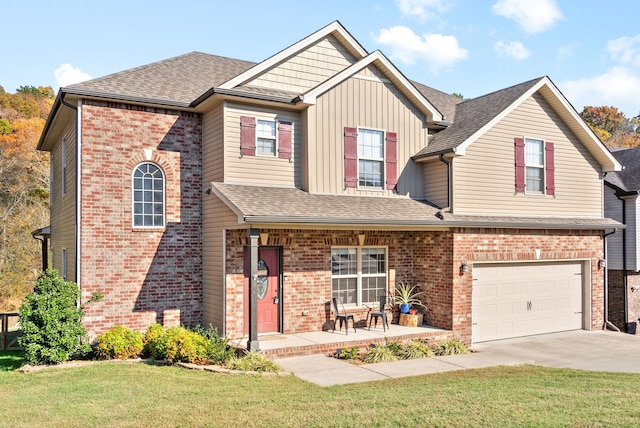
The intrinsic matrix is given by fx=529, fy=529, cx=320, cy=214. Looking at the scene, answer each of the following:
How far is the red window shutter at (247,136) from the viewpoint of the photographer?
13016 millimetres

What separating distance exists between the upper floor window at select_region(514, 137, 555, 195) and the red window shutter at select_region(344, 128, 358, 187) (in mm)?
5295

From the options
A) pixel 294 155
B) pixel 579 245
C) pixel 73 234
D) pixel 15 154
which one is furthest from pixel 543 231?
pixel 15 154

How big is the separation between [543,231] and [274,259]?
823 cm

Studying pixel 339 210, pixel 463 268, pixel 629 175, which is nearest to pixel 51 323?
pixel 339 210

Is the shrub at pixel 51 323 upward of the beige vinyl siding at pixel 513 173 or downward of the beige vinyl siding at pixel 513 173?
downward

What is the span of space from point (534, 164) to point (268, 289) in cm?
899

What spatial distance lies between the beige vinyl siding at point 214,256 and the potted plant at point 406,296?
505cm

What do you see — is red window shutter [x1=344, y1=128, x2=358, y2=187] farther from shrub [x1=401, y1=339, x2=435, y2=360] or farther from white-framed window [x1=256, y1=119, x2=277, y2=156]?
shrub [x1=401, y1=339, x2=435, y2=360]

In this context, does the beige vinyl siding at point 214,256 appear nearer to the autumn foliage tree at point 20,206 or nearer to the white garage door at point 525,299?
the white garage door at point 525,299

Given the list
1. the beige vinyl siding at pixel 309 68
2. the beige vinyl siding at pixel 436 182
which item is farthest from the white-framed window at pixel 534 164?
the beige vinyl siding at pixel 309 68

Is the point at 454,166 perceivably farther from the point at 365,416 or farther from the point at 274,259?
the point at 365,416

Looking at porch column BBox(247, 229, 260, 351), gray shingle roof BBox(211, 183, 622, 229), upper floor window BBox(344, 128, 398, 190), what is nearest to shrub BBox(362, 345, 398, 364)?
porch column BBox(247, 229, 260, 351)

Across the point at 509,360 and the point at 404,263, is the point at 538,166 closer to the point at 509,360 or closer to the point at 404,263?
the point at 404,263

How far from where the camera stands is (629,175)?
21391 millimetres
